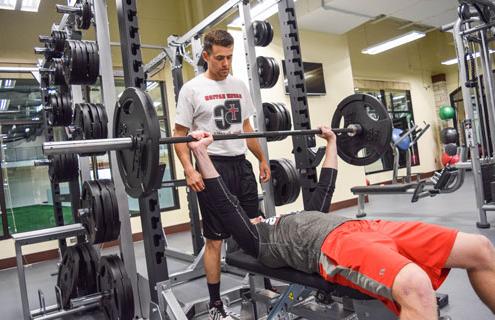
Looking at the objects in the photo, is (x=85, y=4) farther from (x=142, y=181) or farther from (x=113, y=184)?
(x=142, y=181)

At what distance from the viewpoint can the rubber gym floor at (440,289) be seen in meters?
2.10

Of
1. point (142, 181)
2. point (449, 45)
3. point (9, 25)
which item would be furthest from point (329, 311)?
point (449, 45)

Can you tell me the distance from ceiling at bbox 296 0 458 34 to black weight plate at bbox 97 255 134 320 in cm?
441

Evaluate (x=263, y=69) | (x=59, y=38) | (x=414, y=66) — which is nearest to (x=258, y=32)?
(x=263, y=69)

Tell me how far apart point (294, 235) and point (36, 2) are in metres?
4.62

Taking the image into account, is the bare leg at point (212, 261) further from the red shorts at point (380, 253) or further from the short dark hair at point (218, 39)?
the short dark hair at point (218, 39)

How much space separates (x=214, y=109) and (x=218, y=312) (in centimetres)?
102

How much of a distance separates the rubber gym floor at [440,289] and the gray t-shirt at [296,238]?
1080 mm

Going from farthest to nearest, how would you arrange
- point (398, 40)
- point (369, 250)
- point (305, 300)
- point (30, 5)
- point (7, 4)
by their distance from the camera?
point (398, 40) < point (30, 5) < point (7, 4) < point (305, 300) < point (369, 250)

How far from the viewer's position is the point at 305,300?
6.10ft

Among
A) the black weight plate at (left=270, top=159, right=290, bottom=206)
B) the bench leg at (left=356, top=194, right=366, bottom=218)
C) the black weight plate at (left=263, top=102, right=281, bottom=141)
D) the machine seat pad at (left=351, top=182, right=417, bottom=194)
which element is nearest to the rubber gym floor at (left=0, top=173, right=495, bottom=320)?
the bench leg at (left=356, top=194, right=366, bottom=218)

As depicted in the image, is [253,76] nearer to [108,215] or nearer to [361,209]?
[108,215]

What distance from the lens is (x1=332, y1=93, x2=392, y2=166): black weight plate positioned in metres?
2.00

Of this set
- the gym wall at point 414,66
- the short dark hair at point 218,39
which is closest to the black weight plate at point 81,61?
the short dark hair at point 218,39
